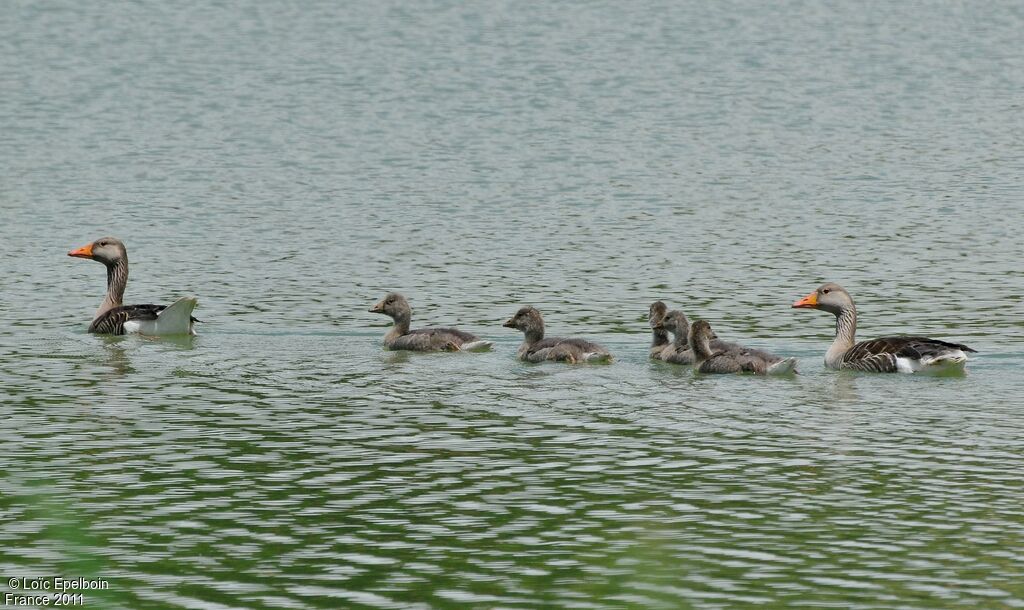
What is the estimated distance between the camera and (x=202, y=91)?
50812 mm

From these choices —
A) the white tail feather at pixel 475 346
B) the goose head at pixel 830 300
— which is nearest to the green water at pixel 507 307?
the white tail feather at pixel 475 346

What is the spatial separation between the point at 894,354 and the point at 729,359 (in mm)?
1817

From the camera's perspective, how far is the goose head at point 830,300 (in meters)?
22.8

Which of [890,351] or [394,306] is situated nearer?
[890,351]

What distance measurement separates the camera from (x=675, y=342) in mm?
22469

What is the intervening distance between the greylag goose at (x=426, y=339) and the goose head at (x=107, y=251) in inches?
194

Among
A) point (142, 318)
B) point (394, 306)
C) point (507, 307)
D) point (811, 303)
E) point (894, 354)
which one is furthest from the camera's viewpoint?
point (507, 307)

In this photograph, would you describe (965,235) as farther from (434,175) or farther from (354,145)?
(354,145)

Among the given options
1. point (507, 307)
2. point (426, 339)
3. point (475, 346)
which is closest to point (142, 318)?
point (426, 339)

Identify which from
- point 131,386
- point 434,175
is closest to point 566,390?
point 131,386

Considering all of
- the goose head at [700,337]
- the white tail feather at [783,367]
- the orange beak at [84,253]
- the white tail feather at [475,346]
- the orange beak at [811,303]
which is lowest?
the white tail feather at [783,367]

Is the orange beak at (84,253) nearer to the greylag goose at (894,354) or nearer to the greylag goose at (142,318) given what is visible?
the greylag goose at (142,318)

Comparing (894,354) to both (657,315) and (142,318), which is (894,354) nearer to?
(657,315)

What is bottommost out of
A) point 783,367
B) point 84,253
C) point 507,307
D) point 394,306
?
point 783,367
